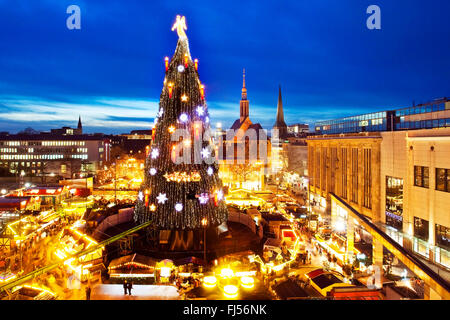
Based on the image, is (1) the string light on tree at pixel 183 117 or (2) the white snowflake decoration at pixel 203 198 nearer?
(2) the white snowflake decoration at pixel 203 198

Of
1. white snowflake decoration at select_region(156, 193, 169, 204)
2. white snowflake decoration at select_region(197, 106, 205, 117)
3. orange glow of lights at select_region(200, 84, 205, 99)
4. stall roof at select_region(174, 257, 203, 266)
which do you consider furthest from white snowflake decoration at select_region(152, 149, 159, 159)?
stall roof at select_region(174, 257, 203, 266)

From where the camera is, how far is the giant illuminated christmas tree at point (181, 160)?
51.3 ft

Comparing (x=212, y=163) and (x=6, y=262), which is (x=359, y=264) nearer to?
(x=212, y=163)

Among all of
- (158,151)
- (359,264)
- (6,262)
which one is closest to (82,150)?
(6,262)

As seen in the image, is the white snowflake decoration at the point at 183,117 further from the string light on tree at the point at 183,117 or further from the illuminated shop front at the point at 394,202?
the illuminated shop front at the point at 394,202

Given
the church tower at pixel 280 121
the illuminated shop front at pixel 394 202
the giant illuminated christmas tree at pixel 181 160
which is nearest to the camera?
the giant illuminated christmas tree at pixel 181 160

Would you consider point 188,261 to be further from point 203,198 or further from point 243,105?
point 243,105

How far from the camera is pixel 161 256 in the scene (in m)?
16.1

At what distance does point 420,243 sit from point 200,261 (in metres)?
12.9

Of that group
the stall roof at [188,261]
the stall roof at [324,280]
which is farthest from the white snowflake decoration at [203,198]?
the stall roof at [324,280]

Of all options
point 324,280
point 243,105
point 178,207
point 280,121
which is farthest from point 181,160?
point 280,121

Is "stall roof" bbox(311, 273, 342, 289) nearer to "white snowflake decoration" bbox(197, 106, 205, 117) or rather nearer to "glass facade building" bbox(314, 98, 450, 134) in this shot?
"white snowflake decoration" bbox(197, 106, 205, 117)
